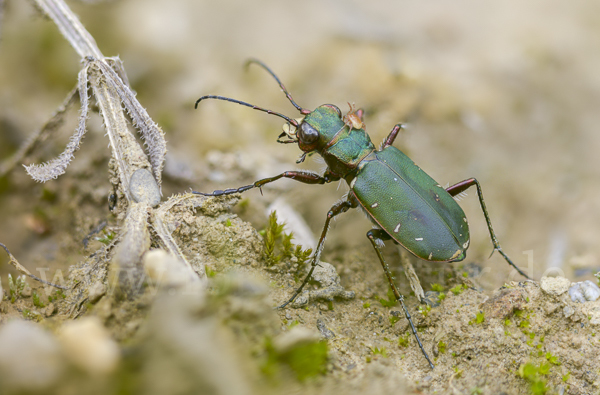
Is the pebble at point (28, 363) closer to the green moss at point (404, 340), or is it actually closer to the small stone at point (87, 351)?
the small stone at point (87, 351)

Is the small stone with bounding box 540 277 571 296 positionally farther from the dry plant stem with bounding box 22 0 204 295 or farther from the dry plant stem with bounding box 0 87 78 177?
the dry plant stem with bounding box 0 87 78 177

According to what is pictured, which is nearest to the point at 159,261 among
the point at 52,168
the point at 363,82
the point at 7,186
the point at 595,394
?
the point at 52,168

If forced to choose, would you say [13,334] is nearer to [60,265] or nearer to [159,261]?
[159,261]

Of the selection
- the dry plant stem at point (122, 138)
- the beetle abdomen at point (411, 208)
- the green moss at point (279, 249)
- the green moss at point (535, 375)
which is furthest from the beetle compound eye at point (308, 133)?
the green moss at point (535, 375)

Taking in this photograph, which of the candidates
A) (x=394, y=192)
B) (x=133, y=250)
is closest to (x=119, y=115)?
(x=133, y=250)

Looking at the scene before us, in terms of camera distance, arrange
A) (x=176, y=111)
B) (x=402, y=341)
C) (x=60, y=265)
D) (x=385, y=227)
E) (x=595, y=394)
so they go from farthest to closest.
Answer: (x=176, y=111) < (x=60, y=265) < (x=385, y=227) < (x=402, y=341) < (x=595, y=394)

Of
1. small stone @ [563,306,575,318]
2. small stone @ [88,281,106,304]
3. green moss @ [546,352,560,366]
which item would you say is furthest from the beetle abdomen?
small stone @ [88,281,106,304]
